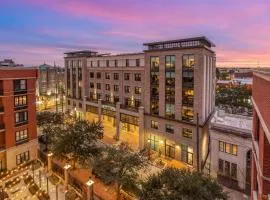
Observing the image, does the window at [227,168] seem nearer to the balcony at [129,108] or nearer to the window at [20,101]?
the balcony at [129,108]

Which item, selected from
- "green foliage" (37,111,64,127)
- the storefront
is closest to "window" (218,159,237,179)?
the storefront

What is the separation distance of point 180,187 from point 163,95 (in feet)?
79.6

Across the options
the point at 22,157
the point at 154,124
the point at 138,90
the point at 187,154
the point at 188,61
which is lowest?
the point at 187,154

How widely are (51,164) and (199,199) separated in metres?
22.6

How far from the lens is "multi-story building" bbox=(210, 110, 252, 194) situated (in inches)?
1046

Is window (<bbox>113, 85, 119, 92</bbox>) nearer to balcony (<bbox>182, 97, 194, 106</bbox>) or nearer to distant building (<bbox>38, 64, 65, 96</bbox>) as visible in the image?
balcony (<bbox>182, 97, 194, 106</bbox>)

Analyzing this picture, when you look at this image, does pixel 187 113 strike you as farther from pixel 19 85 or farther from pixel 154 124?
pixel 19 85

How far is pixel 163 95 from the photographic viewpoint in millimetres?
38969

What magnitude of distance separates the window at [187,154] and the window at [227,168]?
7.08m

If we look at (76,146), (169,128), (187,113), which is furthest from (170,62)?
(76,146)

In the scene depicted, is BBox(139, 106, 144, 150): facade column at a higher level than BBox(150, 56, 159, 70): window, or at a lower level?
lower

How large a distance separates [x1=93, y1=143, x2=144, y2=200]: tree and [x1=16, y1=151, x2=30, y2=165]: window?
15.8 m

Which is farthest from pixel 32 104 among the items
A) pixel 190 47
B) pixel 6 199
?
pixel 190 47

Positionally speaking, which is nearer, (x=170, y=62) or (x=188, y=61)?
(x=188, y=61)
